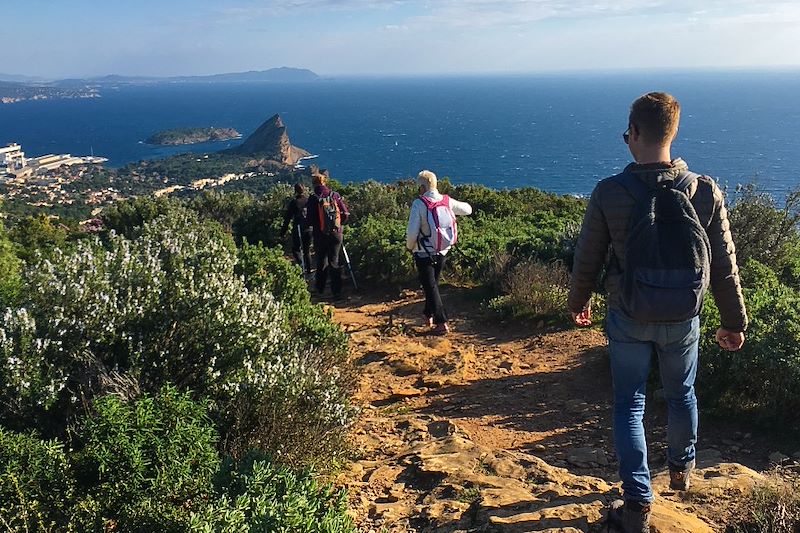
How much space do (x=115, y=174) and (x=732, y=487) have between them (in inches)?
3477

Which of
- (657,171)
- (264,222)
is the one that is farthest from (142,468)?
(264,222)

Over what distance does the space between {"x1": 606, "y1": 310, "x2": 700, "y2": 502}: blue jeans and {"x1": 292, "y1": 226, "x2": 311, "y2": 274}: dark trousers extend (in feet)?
23.3

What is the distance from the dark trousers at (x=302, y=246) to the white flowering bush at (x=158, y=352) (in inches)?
212

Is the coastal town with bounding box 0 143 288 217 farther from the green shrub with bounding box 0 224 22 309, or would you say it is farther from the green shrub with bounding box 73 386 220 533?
the green shrub with bounding box 73 386 220 533

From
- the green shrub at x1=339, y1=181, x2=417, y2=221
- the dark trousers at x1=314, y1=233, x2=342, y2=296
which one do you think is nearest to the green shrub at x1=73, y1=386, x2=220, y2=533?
the dark trousers at x1=314, y1=233, x2=342, y2=296

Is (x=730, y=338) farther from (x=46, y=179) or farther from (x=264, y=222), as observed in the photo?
(x=46, y=179)

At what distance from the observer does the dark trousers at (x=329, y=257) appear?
8258 millimetres

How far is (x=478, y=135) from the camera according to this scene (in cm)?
11100

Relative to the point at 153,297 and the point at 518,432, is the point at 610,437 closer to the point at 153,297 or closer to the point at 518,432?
the point at 518,432

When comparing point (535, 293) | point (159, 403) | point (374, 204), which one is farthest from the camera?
point (374, 204)

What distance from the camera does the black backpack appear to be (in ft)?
8.14

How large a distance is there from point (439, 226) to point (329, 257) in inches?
106

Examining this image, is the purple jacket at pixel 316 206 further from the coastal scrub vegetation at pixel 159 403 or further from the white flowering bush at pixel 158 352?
the white flowering bush at pixel 158 352

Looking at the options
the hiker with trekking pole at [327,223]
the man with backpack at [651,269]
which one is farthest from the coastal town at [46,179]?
→ the man with backpack at [651,269]
